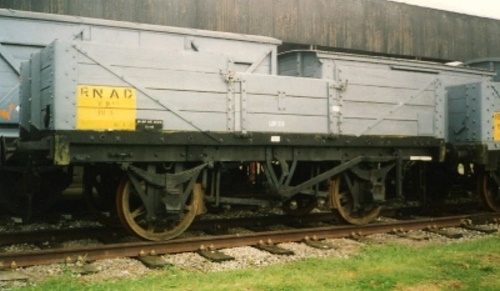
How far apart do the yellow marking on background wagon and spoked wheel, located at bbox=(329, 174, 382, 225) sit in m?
3.76

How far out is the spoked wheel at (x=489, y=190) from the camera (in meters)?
10.5

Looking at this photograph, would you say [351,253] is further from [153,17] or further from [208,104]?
[153,17]

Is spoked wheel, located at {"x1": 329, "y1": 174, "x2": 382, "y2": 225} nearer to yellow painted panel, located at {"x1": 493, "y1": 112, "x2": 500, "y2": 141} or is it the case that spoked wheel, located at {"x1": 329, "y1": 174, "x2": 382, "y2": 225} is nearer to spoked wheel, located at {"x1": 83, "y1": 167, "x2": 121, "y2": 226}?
yellow painted panel, located at {"x1": 493, "y1": 112, "x2": 500, "y2": 141}

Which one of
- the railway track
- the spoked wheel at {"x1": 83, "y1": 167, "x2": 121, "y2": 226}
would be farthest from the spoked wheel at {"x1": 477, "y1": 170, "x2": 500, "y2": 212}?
the spoked wheel at {"x1": 83, "y1": 167, "x2": 121, "y2": 226}

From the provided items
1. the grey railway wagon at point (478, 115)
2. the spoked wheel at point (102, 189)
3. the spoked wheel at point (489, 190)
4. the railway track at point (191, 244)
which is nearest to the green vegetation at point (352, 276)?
the railway track at point (191, 244)

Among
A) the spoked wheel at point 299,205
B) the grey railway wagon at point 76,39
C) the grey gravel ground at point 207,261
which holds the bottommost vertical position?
Result: the grey gravel ground at point 207,261

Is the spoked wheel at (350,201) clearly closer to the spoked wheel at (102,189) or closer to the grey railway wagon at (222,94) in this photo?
the grey railway wagon at (222,94)

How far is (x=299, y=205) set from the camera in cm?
971

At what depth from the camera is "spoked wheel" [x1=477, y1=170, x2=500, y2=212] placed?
10.5m

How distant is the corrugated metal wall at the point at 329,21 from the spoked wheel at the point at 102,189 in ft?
22.2

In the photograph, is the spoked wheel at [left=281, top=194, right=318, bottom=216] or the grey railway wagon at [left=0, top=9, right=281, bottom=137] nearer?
the grey railway wagon at [left=0, top=9, right=281, bottom=137]

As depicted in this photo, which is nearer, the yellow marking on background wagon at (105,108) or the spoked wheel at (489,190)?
the yellow marking on background wagon at (105,108)

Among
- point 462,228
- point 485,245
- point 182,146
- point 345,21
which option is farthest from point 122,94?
point 345,21

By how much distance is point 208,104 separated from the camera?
281 inches
